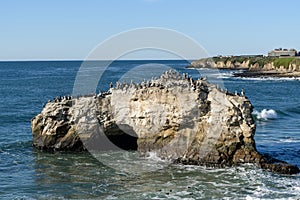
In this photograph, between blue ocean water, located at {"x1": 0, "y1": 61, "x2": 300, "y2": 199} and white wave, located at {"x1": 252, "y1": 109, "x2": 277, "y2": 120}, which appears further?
white wave, located at {"x1": 252, "y1": 109, "x2": 277, "y2": 120}

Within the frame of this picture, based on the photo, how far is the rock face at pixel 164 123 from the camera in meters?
29.4

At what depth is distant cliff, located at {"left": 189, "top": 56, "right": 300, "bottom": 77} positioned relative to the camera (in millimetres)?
132875

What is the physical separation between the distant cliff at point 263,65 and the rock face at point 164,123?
97766mm

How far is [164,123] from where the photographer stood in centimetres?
3181

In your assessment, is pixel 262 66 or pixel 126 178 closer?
pixel 126 178

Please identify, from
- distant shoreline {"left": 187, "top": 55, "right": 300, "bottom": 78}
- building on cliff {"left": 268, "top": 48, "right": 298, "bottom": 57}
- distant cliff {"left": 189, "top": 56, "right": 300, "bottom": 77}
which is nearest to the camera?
distant shoreline {"left": 187, "top": 55, "right": 300, "bottom": 78}

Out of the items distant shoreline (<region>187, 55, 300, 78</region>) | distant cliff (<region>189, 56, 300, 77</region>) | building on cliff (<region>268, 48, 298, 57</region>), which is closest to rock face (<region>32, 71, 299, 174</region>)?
distant shoreline (<region>187, 55, 300, 78</region>)

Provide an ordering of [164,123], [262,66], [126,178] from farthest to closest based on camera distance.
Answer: [262,66] < [164,123] < [126,178]

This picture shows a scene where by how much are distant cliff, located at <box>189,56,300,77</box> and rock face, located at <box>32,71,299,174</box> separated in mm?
97766

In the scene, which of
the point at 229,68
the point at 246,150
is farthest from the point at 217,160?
the point at 229,68

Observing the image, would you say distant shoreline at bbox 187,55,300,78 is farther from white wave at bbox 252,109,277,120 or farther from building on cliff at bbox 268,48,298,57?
white wave at bbox 252,109,277,120

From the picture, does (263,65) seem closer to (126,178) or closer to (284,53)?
(284,53)

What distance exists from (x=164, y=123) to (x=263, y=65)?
128 meters

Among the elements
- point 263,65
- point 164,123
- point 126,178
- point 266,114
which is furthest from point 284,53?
point 126,178
